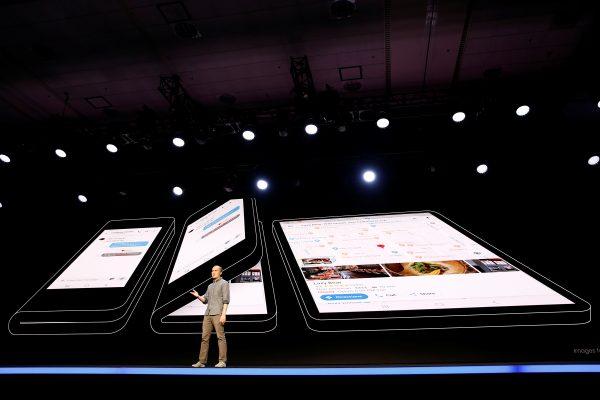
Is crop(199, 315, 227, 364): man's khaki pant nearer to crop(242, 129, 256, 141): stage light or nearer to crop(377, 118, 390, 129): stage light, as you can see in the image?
crop(242, 129, 256, 141): stage light

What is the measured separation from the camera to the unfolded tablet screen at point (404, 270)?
42.1 inches

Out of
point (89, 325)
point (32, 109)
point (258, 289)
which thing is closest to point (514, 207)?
point (258, 289)

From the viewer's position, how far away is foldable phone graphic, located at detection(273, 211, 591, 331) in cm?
100

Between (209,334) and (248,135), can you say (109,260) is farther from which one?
(248,135)

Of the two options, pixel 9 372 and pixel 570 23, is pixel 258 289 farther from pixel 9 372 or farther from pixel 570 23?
pixel 570 23

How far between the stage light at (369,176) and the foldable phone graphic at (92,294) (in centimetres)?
230

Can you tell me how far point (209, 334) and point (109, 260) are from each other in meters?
0.73

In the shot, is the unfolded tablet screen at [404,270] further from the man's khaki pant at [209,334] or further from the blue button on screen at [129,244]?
the blue button on screen at [129,244]

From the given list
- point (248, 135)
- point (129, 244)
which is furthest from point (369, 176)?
point (129, 244)

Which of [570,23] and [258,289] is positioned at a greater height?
[570,23]

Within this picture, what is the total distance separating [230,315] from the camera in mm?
1141

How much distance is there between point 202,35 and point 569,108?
4.16m
